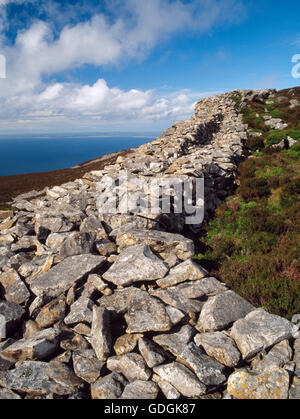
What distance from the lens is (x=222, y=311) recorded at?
4.39m

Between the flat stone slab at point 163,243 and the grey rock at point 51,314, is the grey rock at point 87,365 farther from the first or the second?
the flat stone slab at point 163,243

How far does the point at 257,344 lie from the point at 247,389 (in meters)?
0.74

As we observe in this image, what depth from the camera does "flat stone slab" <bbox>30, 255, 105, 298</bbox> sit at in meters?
4.85

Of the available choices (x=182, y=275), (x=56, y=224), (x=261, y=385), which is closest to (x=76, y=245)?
(x=56, y=224)

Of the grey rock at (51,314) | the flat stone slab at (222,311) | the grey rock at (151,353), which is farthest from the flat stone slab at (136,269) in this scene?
the grey rock at (151,353)

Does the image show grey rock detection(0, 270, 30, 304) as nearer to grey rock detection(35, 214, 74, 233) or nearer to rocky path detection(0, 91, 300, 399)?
rocky path detection(0, 91, 300, 399)

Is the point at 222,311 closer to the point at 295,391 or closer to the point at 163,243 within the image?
the point at 295,391

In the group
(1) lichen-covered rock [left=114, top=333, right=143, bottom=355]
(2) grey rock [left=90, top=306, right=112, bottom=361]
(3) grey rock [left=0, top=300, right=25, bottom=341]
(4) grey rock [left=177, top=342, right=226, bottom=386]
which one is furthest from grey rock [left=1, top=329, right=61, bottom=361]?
(4) grey rock [left=177, top=342, right=226, bottom=386]

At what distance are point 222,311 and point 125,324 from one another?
6.08ft

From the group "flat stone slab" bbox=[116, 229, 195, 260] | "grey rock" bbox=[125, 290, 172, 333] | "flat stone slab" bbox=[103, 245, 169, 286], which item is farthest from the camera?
"flat stone slab" bbox=[116, 229, 195, 260]

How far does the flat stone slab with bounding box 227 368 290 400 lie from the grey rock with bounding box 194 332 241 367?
11.9 inches

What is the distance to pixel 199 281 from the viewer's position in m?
5.01
